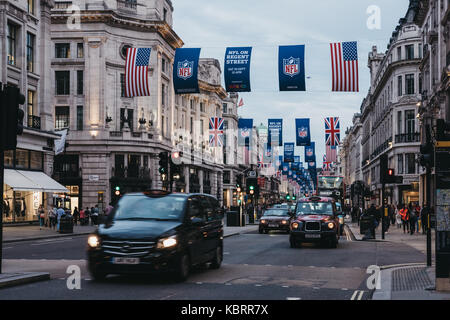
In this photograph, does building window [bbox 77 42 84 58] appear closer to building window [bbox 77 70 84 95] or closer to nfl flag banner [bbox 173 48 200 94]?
building window [bbox 77 70 84 95]

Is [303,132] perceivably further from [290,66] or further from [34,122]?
[290,66]

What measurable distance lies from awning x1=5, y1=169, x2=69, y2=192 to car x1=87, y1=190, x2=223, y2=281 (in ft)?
86.0

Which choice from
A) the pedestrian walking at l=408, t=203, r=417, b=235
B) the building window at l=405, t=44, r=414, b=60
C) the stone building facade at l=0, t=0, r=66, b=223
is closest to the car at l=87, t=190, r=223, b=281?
the pedestrian walking at l=408, t=203, r=417, b=235

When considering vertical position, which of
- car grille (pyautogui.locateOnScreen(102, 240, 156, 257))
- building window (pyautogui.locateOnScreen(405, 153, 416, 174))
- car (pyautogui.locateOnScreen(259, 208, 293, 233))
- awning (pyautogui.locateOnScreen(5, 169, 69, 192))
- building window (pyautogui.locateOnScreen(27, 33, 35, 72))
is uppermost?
building window (pyautogui.locateOnScreen(27, 33, 35, 72))

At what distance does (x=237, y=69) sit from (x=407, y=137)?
132 ft

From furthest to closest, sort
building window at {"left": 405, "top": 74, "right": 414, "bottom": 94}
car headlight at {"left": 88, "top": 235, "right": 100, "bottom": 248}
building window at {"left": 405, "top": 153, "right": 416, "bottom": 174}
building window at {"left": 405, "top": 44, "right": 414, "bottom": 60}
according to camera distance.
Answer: building window at {"left": 405, "top": 44, "right": 414, "bottom": 60} < building window at {"left": 405, "top": 74, "right": 414, "bottom": 94} < building window at {"left": 405, "top": 153, "right": 416, "bottom": 174} < car headlight at {"left": 88, "top": 235, "right": 100, "bottom": 248}

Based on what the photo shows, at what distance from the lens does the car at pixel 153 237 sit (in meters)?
11.8

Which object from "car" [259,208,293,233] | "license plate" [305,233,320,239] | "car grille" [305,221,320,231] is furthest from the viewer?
"car" [259,208,293,233]

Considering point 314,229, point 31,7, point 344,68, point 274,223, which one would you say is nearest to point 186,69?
point 344,68

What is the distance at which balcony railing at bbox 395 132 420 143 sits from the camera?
63.9 metres

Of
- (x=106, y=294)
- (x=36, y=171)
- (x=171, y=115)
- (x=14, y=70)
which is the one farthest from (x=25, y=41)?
(x=106, y=294)

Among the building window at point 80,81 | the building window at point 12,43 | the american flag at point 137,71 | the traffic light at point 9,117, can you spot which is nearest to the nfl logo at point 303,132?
the american flag at point 137,71
